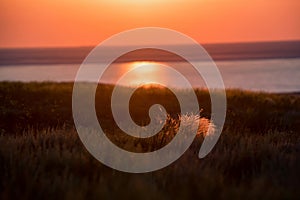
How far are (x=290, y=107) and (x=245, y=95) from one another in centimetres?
266

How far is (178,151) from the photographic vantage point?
316 inches

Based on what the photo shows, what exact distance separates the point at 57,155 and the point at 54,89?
825 inches

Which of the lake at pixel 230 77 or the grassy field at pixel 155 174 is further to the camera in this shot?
the lake at pixel 230 77

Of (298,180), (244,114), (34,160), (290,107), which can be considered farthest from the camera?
(290,107)

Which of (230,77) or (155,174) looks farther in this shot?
(230,77)

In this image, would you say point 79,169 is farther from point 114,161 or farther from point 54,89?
point 54,89

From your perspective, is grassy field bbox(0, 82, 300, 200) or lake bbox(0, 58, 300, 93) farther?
lake bbox(0, 58, 300, 93)

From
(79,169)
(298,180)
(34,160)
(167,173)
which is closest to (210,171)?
(167,173)

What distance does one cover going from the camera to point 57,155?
7199 mm

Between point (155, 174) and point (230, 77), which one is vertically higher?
point (230, 77)

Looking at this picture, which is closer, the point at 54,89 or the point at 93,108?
the point at 93,108

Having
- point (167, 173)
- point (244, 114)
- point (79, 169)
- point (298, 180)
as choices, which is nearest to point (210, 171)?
point (167, 173)

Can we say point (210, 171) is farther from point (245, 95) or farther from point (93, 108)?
point (245, 95)

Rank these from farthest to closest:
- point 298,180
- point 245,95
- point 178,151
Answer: point 245,95 → point 178,151 → point 298,180
